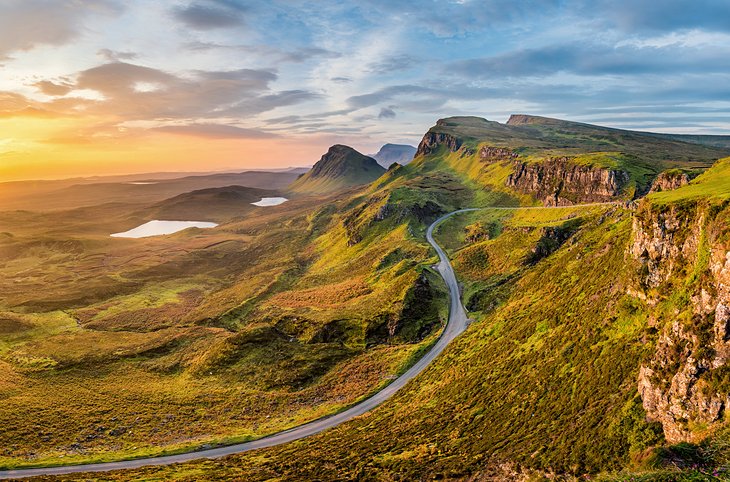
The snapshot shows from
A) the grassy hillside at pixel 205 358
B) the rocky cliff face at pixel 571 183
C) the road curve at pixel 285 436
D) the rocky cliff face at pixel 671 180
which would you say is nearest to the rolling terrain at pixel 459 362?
the grassy hillside at pixel 205 358

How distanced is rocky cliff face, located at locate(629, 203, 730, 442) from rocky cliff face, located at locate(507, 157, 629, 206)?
12091cm

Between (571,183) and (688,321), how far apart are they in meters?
153

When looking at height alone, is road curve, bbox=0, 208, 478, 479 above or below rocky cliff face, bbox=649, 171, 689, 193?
below

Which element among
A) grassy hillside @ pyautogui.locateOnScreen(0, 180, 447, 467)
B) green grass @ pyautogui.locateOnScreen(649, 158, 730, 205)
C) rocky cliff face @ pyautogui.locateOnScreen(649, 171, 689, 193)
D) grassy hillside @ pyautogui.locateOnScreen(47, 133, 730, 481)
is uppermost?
rocky cliff face @ pyautogui.locateOnScreen(649, 171, 689, 193)

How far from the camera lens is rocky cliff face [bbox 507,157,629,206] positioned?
155000 mm

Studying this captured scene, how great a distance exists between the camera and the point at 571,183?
17262 centimetres

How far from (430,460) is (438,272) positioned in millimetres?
84748

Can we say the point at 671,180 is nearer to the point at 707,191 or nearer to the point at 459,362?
the point at 707,191

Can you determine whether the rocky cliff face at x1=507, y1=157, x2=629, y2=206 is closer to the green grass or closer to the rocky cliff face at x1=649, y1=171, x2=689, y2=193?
the rocky cliff face at x1=649, y1=171, x2=689, y2=193

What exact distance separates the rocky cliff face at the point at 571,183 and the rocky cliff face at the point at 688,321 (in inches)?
4760

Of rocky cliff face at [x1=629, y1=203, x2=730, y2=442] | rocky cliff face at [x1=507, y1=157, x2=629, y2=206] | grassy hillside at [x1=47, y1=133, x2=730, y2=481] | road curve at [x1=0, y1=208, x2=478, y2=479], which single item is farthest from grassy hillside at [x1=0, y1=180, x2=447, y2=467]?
rocky cliff face at [x1=507, y1=157, x2=629, y2=206]

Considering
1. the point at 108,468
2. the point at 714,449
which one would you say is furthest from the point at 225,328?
the point at 714,449

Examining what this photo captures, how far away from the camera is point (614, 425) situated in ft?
125

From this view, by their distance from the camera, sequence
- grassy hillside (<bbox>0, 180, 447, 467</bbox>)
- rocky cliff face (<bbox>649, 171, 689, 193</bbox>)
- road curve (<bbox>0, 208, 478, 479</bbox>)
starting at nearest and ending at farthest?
road curve (<bbox>0, 208, 478, 479</bbox>)
grassy hillside (<bbox>0, 180, 447, 467</bbox>)
rocky cliff face (<bbox>649, 171, 689, 193</bbox>)
